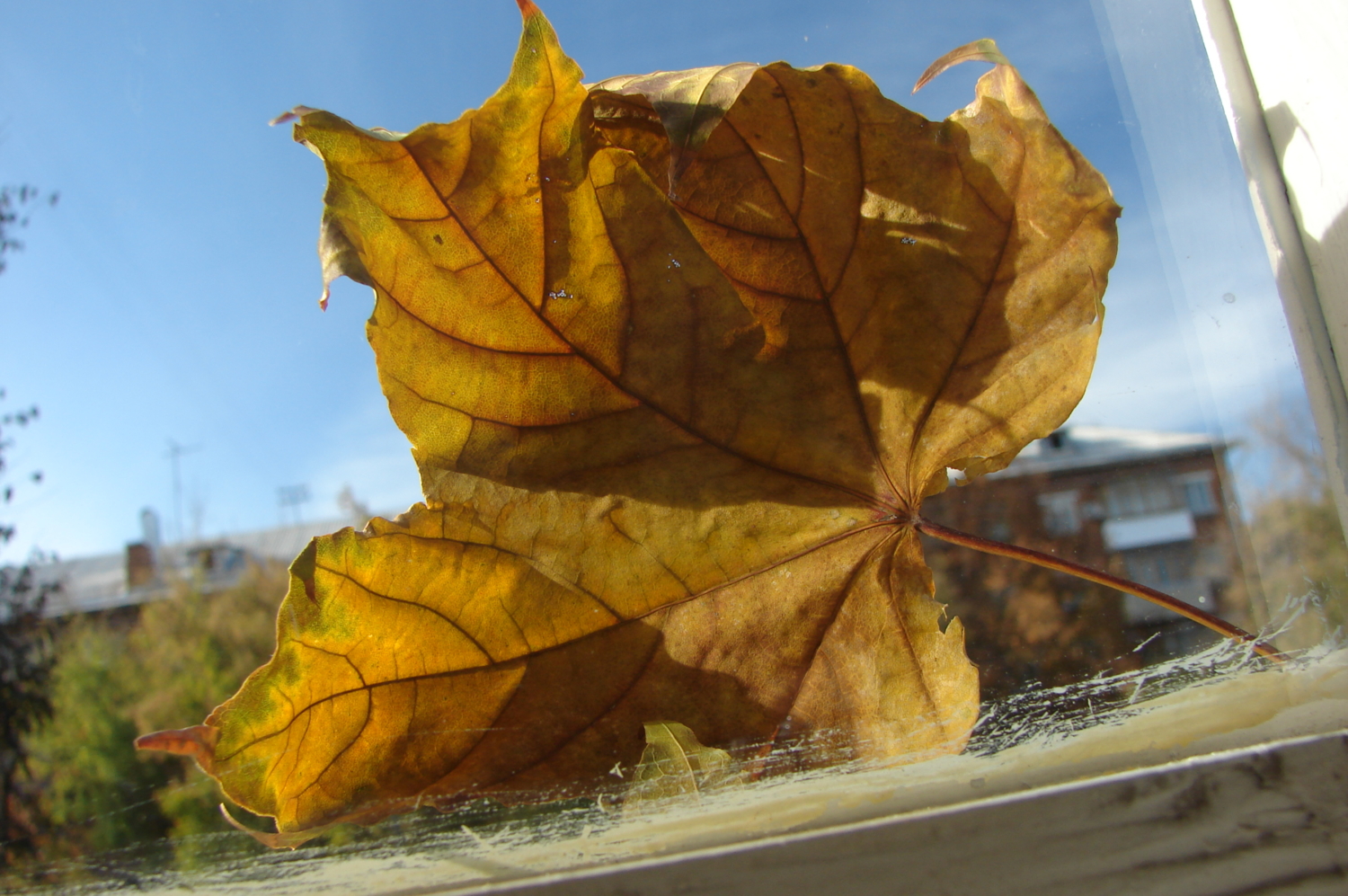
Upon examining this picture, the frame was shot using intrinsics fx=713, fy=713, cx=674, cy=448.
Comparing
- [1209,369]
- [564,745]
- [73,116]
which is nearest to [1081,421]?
[1209,369]

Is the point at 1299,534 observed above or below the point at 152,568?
below

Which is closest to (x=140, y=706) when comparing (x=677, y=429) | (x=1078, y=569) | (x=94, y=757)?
(x=94, y=757)

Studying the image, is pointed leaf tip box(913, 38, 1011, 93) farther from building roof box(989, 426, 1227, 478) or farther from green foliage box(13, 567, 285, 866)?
green foliage box(13, 567, 285, 866)

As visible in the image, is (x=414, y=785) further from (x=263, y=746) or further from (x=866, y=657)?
(x=866, y=657)

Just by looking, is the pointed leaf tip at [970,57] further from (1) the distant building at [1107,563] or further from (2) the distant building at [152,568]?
(2) the distant building at [152,568]

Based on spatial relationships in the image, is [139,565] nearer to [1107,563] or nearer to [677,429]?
[677,429]

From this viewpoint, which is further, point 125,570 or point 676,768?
point 125,570

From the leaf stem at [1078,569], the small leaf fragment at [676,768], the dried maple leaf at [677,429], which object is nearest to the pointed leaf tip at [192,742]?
the dried maple leaf at [677,429]

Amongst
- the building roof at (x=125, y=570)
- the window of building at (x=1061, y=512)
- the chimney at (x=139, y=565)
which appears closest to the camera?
the building roof at (x=125, y=570)
